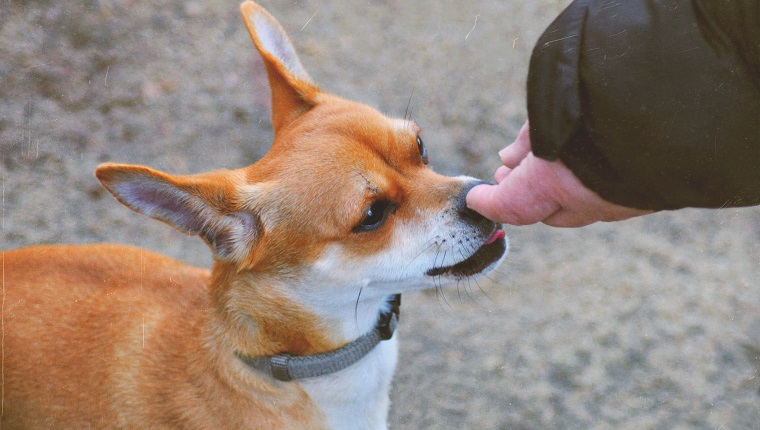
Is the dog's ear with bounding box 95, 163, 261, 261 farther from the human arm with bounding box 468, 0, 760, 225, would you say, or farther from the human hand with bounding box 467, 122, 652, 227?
the human arm with bounding box 468, 0, 760, 225

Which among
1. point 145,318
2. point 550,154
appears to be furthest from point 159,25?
point 550,154

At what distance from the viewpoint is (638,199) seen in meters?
1.86

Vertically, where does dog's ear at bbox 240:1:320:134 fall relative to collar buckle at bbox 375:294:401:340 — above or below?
above

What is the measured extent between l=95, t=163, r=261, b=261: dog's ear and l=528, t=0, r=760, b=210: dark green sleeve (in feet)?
3.45

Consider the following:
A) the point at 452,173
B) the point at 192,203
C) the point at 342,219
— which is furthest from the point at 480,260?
the point at 452,173

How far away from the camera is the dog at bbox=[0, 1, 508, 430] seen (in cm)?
219

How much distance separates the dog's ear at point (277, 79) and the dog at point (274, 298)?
10mm

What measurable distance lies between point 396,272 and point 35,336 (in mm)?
1410

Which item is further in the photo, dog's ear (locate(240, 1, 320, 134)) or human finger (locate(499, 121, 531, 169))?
dog's ear (locate(240, 1, 320, 134))

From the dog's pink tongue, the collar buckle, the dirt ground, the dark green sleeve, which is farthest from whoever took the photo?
the dirt ground

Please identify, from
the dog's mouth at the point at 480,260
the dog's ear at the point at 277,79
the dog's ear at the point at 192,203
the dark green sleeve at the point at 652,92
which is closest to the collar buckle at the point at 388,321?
the dog's mouth at the point at 480,260

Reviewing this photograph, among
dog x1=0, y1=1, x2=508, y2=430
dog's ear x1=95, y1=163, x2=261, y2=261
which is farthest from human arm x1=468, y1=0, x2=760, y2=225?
dog's ear x1=95, y1=163, x2=261, y2=261

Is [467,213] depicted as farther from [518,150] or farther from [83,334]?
[83,334]

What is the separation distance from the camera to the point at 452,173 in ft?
13.6
